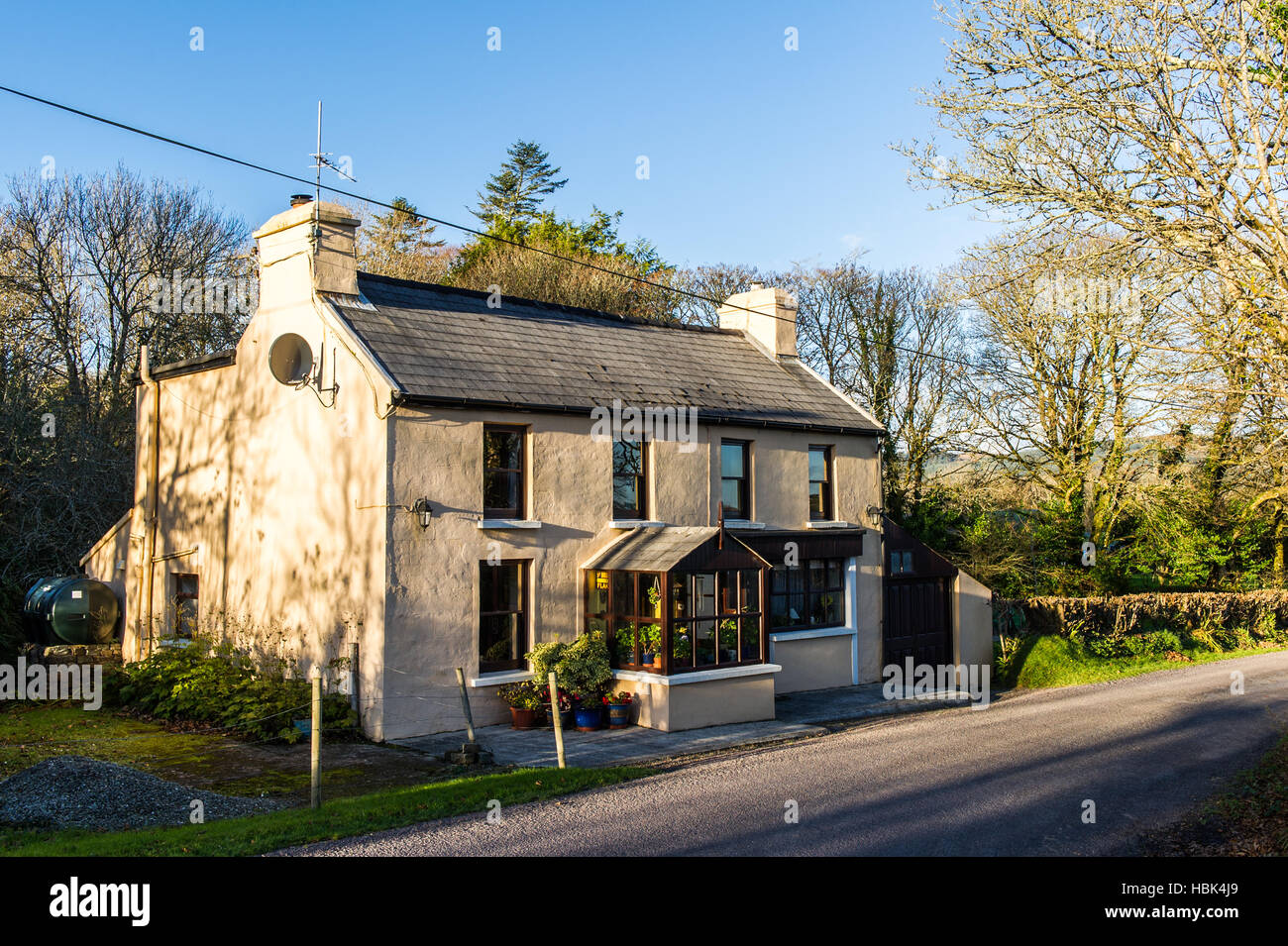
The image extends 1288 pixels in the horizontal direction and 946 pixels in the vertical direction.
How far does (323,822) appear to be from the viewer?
9.54 meters

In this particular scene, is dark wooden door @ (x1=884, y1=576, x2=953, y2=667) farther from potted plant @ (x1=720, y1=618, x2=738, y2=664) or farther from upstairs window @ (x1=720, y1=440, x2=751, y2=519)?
potted plant @ (x1=720, y1=618, x2=738, y2=664)

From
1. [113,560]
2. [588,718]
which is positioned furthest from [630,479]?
[113,560]

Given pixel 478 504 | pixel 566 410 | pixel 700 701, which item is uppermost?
pixel 566 410

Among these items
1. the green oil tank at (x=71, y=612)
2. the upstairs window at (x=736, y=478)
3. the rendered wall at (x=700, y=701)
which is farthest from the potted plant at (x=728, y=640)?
the green oil tank at (x=71, y=612)

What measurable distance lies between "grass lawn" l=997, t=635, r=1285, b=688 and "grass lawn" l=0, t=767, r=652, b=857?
43.4 ft

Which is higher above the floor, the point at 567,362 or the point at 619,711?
the point at 567,362

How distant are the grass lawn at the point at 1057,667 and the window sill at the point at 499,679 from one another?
11595 mm

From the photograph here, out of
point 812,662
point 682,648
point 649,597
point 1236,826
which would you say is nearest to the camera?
point 1236,826

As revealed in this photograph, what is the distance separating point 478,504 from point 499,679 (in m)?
2.75

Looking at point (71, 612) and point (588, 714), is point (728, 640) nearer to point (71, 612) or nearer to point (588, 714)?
point (588, 714)

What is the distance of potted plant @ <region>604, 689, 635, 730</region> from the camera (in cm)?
1583

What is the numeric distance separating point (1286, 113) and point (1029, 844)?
7363mm
